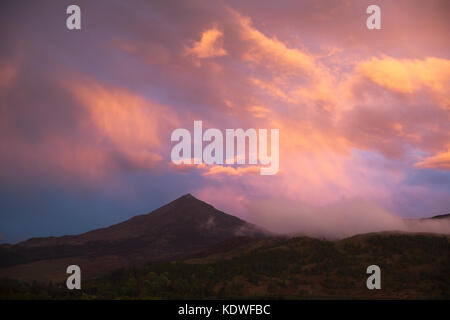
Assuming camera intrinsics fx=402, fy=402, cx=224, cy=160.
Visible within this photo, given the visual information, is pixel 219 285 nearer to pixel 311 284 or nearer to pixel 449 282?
pixel 311 284

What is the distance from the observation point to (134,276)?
648 feet

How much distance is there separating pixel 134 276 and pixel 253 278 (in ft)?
192

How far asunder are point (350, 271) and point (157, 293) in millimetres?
92698
